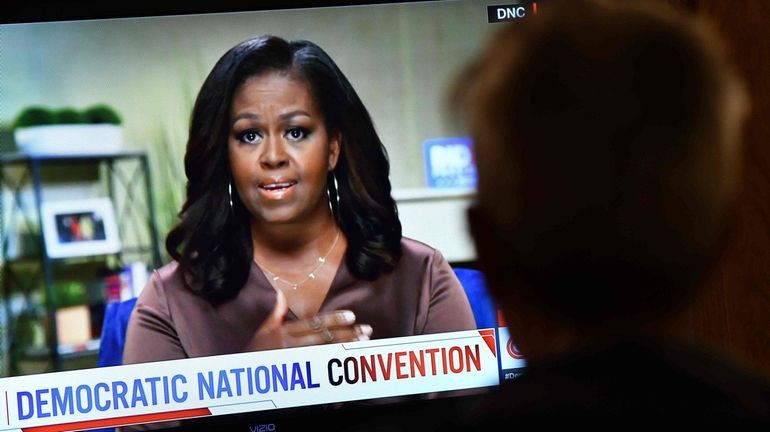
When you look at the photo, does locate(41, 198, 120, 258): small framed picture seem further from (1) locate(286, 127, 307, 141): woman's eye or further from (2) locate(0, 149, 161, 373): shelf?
(1) locate(286, 127, 307, 141): woman's eye

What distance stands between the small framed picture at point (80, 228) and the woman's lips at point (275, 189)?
315mm

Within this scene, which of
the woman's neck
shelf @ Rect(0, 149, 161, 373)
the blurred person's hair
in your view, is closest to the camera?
the blurred person's hair

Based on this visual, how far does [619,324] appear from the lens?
0.89m

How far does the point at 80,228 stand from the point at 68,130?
0.67 ft

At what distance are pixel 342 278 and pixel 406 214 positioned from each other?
0.20 metres

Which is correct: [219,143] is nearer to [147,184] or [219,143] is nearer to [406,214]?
[147,184]

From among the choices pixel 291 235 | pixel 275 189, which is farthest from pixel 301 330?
pixel 275 189

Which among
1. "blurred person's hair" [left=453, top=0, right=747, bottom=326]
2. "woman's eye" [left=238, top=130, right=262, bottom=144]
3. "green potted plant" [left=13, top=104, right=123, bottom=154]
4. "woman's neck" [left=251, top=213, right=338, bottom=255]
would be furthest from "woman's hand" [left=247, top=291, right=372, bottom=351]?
"blurred person's hair" [left=453, top=0, right=747, bottom=326]

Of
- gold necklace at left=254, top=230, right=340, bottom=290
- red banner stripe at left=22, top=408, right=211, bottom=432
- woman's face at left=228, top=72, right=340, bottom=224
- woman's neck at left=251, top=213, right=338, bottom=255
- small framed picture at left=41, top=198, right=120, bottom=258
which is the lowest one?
red banner stripe at left=22, top=408, right=211, bottom=432

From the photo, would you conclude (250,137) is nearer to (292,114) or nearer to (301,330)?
(292,114)

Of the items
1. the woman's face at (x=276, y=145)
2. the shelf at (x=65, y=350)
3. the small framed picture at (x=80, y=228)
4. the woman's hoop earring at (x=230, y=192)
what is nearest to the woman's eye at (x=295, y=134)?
the woman's face at (x=276, y=145)

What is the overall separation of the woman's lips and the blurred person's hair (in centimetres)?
145

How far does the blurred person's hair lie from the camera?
869 millimetres

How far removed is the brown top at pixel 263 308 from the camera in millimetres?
2316
